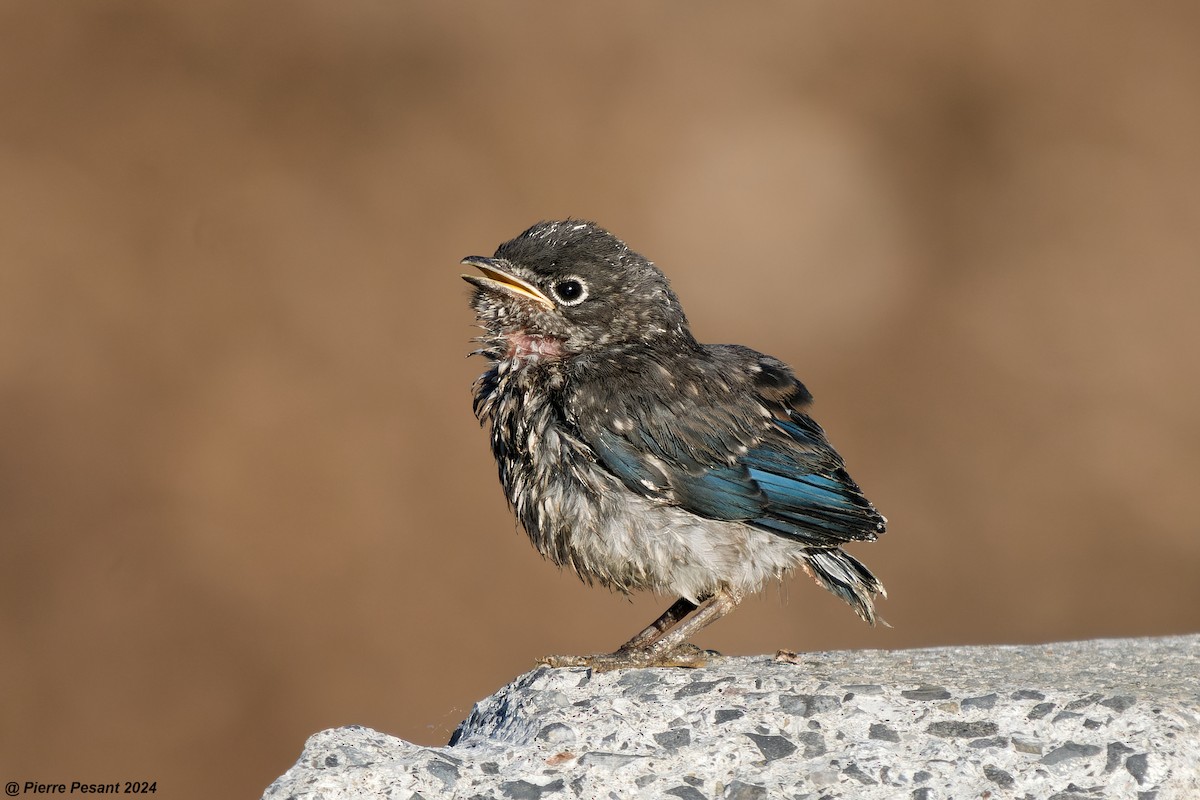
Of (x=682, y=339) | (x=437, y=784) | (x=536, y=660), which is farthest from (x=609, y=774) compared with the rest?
(x=682, y=339)

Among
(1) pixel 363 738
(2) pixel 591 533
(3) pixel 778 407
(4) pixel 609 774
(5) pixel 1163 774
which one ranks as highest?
(3) pixel 778 407

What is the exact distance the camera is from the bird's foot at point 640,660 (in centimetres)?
457

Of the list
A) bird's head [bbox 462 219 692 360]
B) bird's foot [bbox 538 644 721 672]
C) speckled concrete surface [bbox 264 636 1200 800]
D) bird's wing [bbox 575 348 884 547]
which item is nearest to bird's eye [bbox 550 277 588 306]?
bird's head [bbox 462 219 692 360]

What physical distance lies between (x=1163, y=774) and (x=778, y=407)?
7.60 feet

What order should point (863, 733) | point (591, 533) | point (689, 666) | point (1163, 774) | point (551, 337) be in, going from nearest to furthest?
point (1163, 774)
point (863, 733)
point (689, 666)
point (591, 533)
point (551, 337)

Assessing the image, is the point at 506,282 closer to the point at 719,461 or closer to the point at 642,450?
the point at 642,450

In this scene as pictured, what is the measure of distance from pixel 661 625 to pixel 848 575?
0.83 meters

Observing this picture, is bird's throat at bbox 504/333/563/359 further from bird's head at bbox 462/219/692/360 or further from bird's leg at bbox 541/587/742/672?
bird's leg at bbox 541/587/742/672

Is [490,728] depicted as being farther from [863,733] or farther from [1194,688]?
[1194,688]

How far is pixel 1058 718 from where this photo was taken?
12.4ft

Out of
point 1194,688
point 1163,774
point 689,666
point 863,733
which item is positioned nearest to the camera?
point 1163,774

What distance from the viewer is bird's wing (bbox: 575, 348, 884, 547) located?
195 inches

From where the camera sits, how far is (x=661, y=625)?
17.6 ft

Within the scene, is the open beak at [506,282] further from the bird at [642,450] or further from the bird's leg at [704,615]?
the bird's leg at [704,615]
